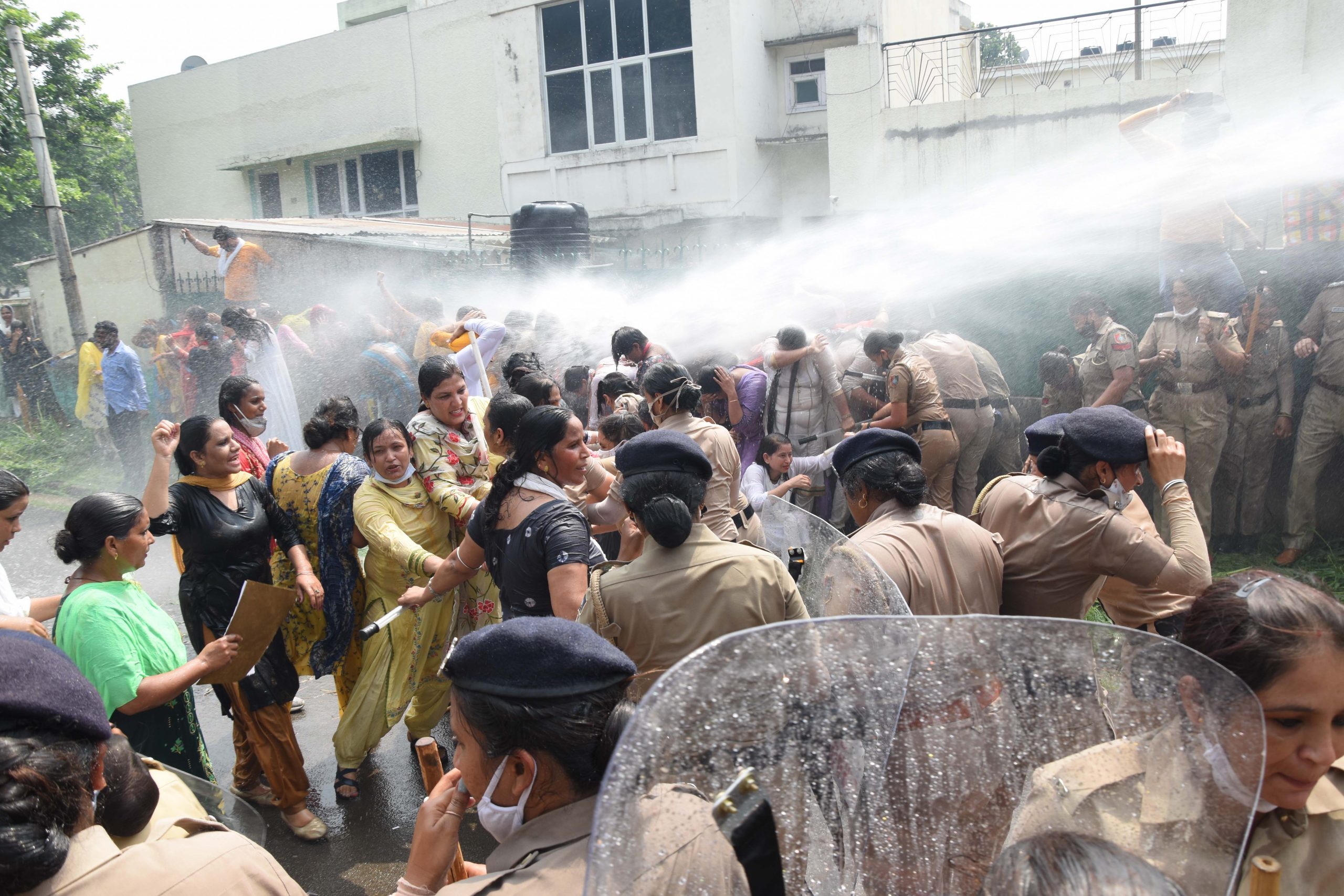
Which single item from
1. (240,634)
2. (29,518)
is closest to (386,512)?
(240,634)

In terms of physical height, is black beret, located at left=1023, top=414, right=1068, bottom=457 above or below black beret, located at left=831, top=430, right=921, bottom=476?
below

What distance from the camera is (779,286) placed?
995 cm

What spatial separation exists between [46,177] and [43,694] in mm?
12659

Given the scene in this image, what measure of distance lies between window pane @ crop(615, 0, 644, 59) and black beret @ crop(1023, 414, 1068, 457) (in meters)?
13.5

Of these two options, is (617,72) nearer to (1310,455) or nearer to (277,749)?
(1310,455)

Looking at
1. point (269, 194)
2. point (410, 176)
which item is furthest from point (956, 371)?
point (269, 194)

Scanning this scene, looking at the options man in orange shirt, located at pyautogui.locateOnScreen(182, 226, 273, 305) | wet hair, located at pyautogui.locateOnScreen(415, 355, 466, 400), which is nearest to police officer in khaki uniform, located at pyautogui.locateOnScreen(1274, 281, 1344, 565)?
wet hair, located at pyautogui.locateOnScreen(415, 355, 466, 400)

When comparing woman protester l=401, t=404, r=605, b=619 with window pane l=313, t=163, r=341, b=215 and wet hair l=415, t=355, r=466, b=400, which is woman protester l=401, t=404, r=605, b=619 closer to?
wet hair l=415, t=355, r=466, b=400

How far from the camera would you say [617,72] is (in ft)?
50.4

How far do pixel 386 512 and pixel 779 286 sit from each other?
6716mm

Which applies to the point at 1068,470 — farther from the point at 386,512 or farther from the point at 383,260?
the point at 383,260

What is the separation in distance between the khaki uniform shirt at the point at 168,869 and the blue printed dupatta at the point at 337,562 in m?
2.60

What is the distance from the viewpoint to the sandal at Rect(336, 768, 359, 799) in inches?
161

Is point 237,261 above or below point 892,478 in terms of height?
above
